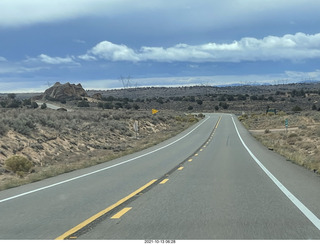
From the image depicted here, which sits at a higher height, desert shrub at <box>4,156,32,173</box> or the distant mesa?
the distant mesa

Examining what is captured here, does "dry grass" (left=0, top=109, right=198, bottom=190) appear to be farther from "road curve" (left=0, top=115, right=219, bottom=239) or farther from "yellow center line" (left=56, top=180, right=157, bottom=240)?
"yellow center line" (left=56, top=180, right=157, bottom=240)

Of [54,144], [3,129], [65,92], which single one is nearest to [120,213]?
[3,129]

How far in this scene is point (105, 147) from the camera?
1151 inches

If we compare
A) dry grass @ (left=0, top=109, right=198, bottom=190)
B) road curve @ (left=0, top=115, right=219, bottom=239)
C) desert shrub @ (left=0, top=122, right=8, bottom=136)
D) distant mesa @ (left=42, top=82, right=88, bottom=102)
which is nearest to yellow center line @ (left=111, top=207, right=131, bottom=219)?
road curve @ (left=0, top=115, right=219, bottom=239)

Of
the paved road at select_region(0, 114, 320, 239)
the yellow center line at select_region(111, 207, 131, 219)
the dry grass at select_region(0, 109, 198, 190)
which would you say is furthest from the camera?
the dry grass at select_region(0, 109, 198, 190)

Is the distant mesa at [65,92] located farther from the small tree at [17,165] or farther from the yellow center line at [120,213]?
the yellow center line at [120,213]

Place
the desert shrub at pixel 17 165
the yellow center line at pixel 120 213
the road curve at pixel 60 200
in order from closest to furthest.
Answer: the road curve at pixel 60 200 < the yellow center line at pixel 120 213 < the desert shrub at pixel 17 165

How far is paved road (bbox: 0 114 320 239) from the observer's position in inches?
241

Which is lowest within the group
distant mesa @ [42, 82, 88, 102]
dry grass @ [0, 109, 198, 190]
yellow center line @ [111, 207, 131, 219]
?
dry grass @ [0, 109, 198, 190]

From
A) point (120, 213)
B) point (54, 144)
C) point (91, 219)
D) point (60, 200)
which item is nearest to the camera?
point (91, 219)

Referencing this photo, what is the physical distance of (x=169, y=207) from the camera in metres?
7.96

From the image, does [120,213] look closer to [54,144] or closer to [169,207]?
[169,207]

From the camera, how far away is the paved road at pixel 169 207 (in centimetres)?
612

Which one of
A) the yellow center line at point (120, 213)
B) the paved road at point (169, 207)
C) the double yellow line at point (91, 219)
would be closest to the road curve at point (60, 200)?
the paved road at point (169, 207)
